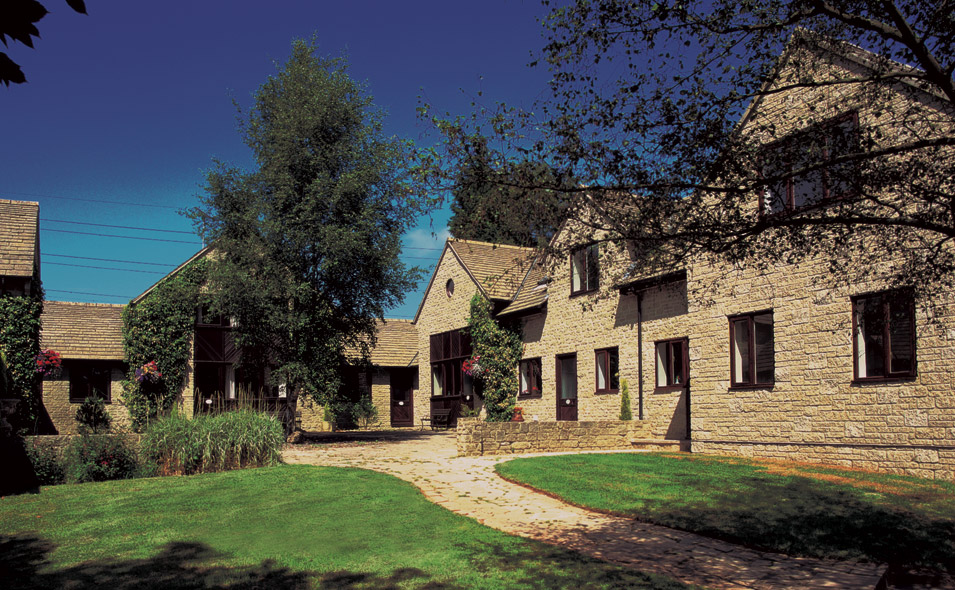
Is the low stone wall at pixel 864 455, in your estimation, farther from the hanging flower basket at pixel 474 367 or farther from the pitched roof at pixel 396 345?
the pitched roof at pixel 396 345

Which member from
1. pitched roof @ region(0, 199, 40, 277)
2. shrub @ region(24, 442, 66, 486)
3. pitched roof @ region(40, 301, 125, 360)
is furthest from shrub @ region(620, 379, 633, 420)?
pitched roof @ region(40, 301, 125, 360)

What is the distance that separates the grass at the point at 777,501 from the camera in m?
7.98

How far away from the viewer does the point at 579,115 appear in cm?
733

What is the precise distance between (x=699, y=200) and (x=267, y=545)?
592cm

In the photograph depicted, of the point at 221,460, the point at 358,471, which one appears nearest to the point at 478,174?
the point at 358,471

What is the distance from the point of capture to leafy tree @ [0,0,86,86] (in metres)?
2.74

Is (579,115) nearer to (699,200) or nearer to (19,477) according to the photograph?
(699,200)

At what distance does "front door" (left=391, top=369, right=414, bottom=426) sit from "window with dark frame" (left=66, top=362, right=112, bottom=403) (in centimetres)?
1306

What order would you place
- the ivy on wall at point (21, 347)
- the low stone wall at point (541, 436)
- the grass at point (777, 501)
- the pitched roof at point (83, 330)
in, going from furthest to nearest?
1. the pitched roof at point (83, 330)
2. the ivy on wall at point (21, 347)
3. the low stone wall at point (541, 436)
4. the grass at point (777, 501)

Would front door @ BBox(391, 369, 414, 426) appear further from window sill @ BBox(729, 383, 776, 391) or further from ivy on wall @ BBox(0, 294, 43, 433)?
window sill @ BBox(729, 383, 776, 391)

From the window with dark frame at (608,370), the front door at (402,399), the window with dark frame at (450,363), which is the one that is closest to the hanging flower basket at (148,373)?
the window with dark frame at (450,363)

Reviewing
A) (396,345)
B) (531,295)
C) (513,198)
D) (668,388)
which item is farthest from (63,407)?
(513,198)

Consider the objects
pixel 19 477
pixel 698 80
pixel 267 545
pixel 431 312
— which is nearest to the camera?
pixel 698 80

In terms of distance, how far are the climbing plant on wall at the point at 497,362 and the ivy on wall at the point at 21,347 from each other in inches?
560
